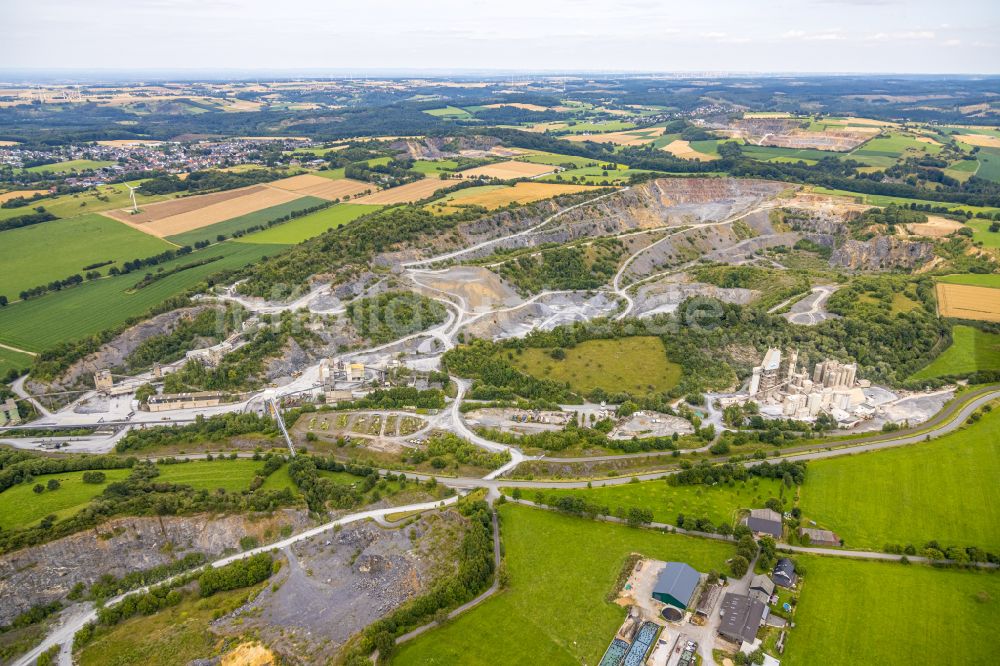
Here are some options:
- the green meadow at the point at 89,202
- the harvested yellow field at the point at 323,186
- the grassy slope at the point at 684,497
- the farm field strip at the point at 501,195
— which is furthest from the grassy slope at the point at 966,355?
the green meadow at the point at 89,202

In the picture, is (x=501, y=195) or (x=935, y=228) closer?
(x=935, y=228)

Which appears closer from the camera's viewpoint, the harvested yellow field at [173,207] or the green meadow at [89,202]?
the harvested yellow field at [173,207]

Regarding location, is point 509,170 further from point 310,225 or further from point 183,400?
point 183,400

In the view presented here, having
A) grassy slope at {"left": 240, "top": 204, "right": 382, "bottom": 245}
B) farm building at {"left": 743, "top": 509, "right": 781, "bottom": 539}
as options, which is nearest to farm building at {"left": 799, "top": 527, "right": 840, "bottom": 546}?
farm building at {"left": 743, "top": 509, "right": 781, "bottom": 539}

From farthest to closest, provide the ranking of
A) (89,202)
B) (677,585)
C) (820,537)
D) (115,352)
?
(89,202) → (115,352) → (820,537) → (677,585)

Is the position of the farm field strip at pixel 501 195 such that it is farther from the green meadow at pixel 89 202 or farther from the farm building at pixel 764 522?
A: the farm building at pixel 764 522

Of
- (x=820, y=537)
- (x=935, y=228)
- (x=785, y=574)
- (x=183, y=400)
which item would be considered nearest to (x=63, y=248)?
(x=183, y=400)

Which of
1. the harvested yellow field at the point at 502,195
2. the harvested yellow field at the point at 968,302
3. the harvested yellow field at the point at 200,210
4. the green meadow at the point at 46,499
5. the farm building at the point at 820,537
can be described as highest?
the harvested yellow field at the point at 502,195
